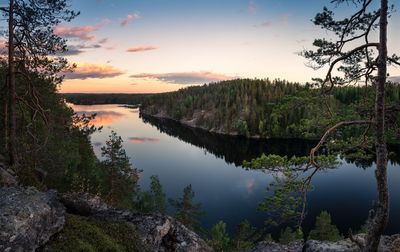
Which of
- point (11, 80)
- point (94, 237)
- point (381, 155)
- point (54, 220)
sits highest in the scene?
point (11, 80)

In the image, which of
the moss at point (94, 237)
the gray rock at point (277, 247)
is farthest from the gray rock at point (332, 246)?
the moss at point (94, 237)

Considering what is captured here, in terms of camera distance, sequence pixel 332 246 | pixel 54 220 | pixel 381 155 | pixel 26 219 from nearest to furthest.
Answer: pixel 26 219 → pixel 54 220 → pixel 381 155 → pixel 332 246

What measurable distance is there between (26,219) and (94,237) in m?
2.01

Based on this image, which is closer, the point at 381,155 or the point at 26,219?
the point at 26,219

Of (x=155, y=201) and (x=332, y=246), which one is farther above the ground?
(x=332, y=246)

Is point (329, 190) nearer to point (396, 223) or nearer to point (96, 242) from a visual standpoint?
point (396, 223)

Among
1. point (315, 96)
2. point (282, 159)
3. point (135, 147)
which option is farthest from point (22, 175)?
point (135, 147)

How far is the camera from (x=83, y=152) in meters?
47.1

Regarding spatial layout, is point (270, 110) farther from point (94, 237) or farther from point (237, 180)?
point (94, 237)

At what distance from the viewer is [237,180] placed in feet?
252

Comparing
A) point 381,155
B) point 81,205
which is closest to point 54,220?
point 81,205

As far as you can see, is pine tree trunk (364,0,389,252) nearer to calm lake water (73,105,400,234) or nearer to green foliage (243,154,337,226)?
green foliage (243,154,337,226)

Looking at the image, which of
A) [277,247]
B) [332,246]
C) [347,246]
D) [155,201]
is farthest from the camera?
[155,201]

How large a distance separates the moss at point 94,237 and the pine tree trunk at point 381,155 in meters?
6.93
